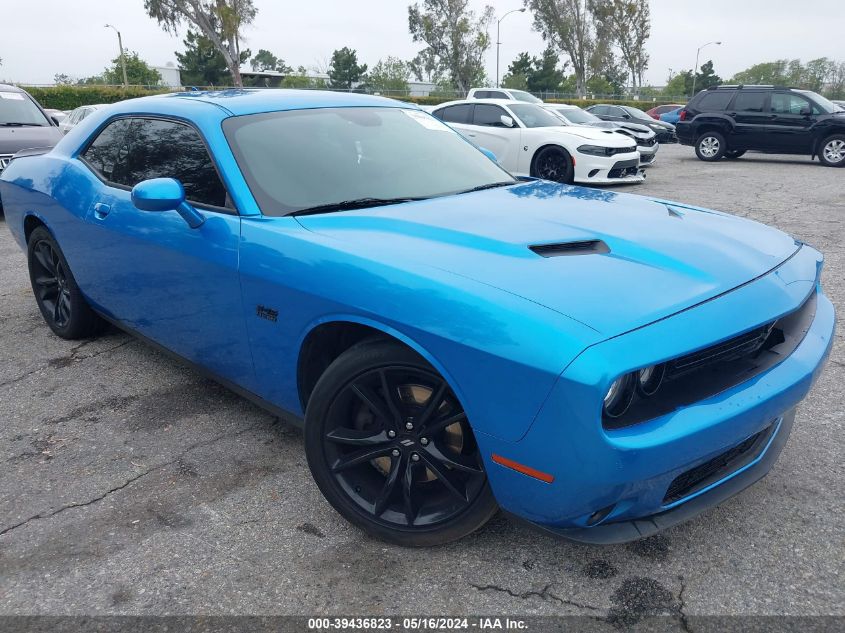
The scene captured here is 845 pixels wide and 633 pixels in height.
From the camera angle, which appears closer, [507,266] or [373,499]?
[507,266]

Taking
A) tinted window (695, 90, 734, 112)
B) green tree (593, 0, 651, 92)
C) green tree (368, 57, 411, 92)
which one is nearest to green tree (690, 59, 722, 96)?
green tree (593, 0, 651, 92)

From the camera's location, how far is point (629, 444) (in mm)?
1771

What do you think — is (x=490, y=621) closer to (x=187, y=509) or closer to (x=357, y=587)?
(x=357, y=587)

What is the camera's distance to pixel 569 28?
64.9m

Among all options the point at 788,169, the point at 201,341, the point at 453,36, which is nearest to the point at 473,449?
the point at 201,341

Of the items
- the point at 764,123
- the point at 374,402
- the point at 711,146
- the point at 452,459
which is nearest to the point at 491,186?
the point at 374,402

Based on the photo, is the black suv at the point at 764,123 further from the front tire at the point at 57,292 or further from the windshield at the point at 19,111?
the front tire at the point at 57,292

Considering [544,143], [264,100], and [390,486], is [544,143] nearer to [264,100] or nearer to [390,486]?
[264,100]

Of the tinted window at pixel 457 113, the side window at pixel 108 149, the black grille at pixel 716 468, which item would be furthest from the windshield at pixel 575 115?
the black grille at pixel 716 468

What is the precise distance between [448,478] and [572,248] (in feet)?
2.87

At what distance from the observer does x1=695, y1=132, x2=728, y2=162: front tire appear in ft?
51.5

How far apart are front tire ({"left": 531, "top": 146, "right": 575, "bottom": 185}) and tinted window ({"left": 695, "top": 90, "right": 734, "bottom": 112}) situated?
6.84 meters

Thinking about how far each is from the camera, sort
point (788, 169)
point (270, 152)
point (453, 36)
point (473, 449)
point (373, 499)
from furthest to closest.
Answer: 1. point (453, 36)
2. point (788, 169)
3. point (270, 152)
4. point (373, 499)
5. point (473, 449)

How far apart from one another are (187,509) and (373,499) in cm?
76
